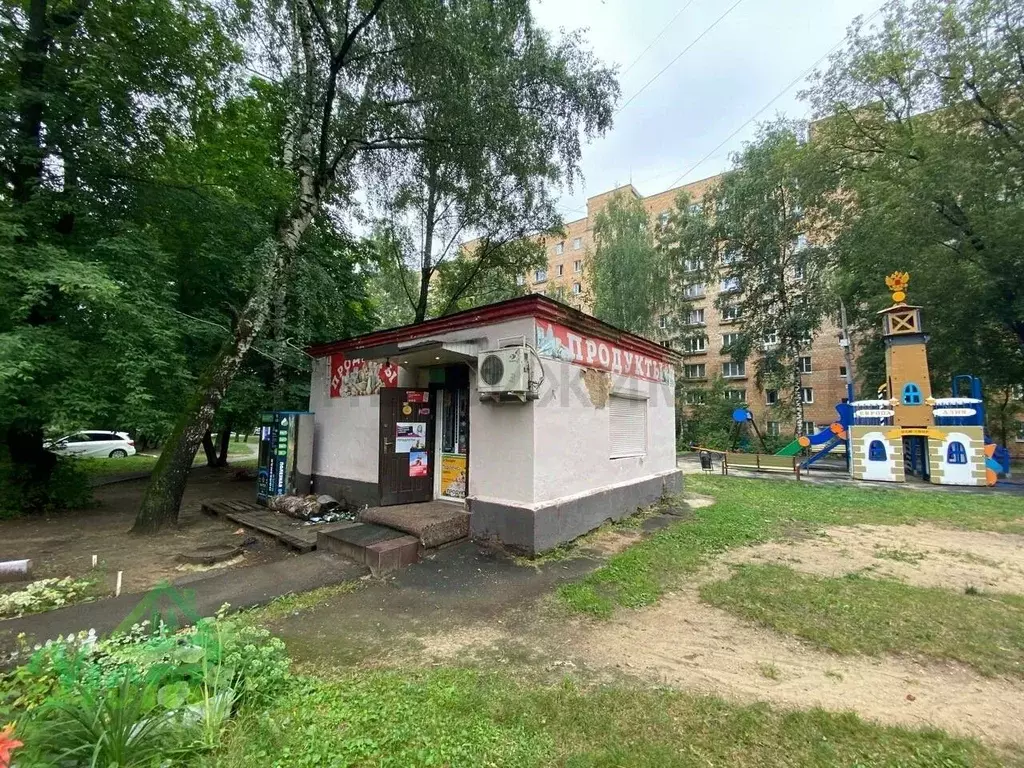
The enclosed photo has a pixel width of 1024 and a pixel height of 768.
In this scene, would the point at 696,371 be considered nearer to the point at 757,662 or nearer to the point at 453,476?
the point at 453,476

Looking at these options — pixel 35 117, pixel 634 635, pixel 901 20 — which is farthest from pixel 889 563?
pixel 901 20

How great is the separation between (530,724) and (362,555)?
3.47m

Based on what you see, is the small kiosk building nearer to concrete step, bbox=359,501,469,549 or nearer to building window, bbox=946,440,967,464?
concrete step, bbox=359,501,469,549

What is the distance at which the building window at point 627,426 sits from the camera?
778cm

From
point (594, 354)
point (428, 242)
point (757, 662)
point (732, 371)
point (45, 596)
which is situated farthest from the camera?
point (732, 371)

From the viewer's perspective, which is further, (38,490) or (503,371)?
(38,490)

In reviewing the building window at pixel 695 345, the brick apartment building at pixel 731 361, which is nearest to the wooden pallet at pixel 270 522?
the brick apartment building at pixel 731 361

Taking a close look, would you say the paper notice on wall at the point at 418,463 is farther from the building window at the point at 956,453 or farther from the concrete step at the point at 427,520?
the building window at the point at 956,453

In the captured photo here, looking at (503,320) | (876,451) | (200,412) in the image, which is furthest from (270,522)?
(876,451)

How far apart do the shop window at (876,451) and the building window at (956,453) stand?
1375 mm

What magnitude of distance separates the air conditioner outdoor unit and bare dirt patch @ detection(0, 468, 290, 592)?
3738mm

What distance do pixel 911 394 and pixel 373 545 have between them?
595 inches

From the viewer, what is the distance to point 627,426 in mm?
8234

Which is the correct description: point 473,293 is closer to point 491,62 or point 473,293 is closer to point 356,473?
point 491,62
